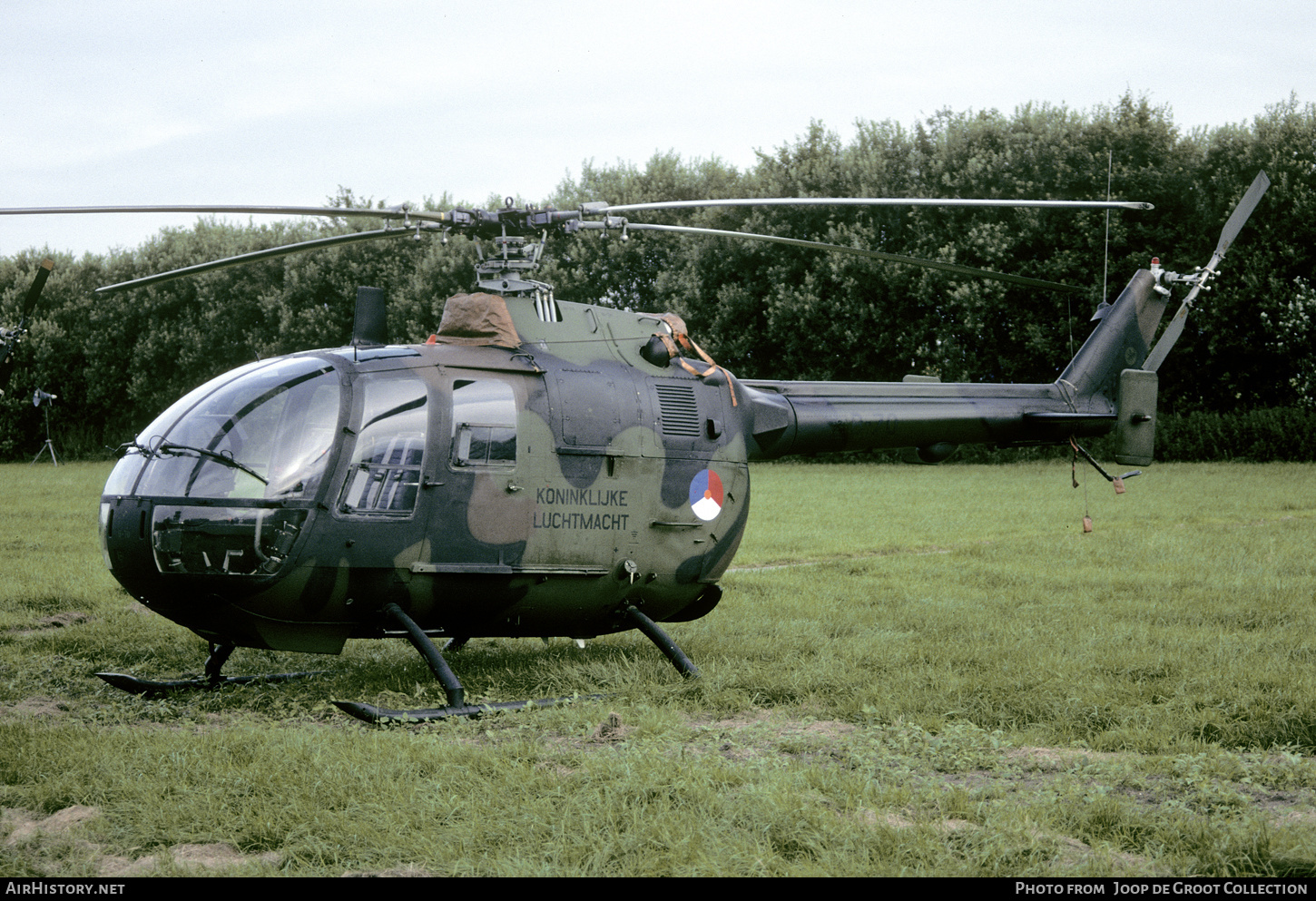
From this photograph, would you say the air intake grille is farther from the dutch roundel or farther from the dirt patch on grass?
the dirt patch on grass

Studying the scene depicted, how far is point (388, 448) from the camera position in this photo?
22.2ft

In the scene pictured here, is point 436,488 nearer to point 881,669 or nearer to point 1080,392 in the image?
point 881,669

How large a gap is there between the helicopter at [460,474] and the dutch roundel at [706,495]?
2 cm

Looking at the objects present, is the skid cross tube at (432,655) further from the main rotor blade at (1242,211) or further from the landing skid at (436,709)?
the main rotor blade at (1242,211)

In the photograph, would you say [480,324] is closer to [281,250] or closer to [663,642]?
[281,250]

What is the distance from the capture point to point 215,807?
4.68m

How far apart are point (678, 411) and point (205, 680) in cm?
374

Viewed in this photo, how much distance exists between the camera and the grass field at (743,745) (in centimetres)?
426

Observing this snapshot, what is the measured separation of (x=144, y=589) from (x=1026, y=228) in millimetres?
26523

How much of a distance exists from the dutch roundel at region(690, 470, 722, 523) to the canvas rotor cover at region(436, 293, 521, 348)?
163 cm

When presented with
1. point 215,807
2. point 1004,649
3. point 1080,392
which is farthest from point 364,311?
point 1080,392

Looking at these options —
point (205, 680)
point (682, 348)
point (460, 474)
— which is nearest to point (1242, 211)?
point (682, 348)

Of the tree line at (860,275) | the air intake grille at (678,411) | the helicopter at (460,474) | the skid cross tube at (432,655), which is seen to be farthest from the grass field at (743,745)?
the tree line at (860,275)

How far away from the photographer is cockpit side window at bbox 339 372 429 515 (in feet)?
21.8
